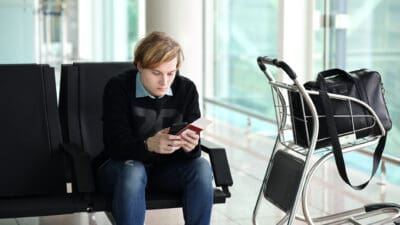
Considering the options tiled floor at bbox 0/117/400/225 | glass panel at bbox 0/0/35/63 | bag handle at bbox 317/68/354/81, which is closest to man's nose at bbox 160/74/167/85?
bag handle at bbox 317/68/354/81

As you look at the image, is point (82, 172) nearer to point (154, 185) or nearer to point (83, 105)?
point (154, 185)

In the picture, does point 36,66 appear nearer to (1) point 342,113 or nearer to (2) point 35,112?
(2) point 35,112

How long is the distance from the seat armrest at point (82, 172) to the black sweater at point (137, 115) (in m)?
0.12

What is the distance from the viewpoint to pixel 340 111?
3.51m

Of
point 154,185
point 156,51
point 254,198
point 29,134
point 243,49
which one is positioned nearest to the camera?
point 156,51

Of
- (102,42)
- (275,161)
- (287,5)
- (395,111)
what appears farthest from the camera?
(102,42)

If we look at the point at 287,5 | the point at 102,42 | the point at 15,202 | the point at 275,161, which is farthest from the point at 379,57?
the point at 102,42

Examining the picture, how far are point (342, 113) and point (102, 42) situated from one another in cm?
1029

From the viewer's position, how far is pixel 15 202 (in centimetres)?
362

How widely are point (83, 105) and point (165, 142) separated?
2.54 feet

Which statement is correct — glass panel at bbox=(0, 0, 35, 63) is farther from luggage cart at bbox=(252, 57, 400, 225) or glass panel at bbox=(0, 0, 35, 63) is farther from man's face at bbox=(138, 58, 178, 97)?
man's face at bbox=(138, 58, 178, 97)

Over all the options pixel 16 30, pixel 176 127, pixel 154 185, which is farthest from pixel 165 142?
pixel 16 30

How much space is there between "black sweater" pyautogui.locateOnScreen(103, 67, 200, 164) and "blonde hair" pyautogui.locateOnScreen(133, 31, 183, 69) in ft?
0.52

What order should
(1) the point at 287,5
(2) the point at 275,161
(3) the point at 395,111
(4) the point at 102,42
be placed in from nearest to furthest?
(2) the point at 275,161 < (3) the point at 395,111 < (1) the point at 287,5 < (4) the point at 102,42
